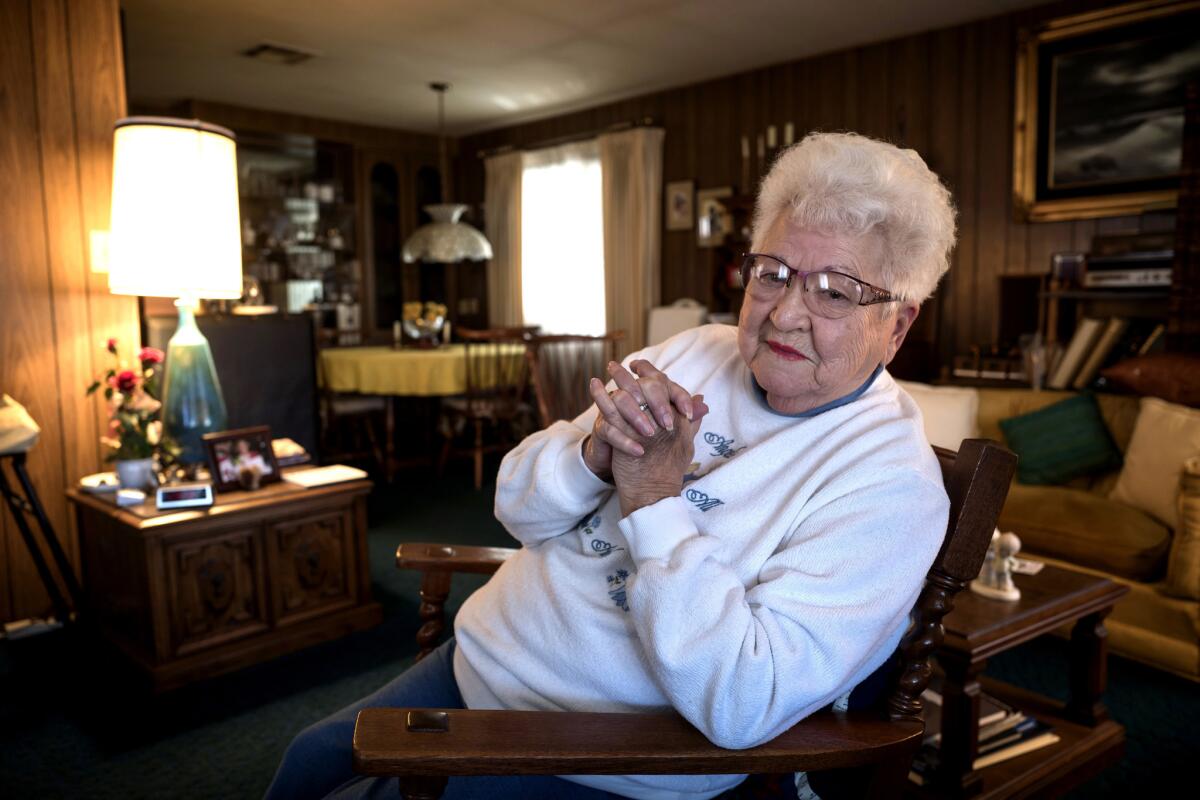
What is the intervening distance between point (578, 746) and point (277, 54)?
5.18 meters

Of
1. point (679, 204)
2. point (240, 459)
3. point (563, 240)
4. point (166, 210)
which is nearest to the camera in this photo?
point (166, 210)

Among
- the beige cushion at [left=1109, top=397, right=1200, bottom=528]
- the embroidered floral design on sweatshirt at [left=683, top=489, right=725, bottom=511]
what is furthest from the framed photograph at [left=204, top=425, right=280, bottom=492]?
the beige cushion at [left=1109, top=397, right=1200, bottom=528]

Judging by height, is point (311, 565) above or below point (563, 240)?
below

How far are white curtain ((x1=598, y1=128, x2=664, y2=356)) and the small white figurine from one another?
4031 millimetres

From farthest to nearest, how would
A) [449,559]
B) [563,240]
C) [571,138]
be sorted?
[563,240] → [571,138] → [449,559]

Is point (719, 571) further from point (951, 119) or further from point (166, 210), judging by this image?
point (951, 119)

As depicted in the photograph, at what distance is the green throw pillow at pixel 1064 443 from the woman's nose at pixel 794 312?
8.04 ft

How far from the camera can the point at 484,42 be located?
4711 mm

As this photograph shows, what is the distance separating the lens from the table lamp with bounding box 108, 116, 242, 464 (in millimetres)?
2209

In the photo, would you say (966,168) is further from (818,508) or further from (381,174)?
(381,174)

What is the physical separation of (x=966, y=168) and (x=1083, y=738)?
3319 millimetres

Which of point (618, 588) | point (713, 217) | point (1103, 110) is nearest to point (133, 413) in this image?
point (618, 588)

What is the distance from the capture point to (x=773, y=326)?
1.11 metres

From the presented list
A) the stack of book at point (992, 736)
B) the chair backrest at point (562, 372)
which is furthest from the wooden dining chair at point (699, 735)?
the chair backrest at point (562, 372)
